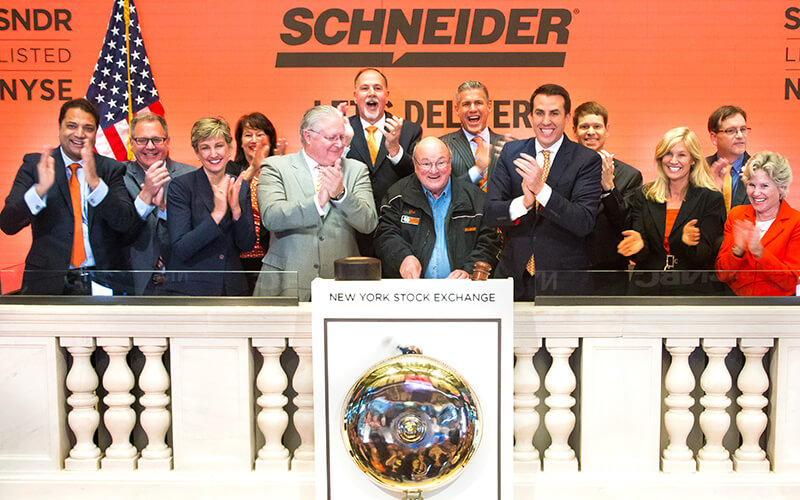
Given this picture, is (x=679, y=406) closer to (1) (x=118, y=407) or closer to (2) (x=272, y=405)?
(2) (x=272, y=405)

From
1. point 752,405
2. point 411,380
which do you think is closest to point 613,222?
point 752,405

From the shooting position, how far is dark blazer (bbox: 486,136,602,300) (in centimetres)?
397

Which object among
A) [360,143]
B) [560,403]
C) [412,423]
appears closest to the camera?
[412,423]

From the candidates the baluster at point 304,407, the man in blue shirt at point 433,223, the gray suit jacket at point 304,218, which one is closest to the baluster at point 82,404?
the baluster at point 304,407

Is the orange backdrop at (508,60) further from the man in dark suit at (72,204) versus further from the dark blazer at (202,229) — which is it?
the man in dark suit at (72,204)

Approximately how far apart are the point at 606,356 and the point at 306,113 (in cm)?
253

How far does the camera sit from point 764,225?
13.1ft

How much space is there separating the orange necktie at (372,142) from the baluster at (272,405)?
6.80ft

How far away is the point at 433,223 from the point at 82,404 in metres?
2.17

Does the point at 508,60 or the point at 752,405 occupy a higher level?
the point at 508,60

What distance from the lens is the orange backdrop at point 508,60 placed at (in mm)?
4207

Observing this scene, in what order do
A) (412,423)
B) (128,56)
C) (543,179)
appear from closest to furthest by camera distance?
(412,423)
(543,179)
(128,56)

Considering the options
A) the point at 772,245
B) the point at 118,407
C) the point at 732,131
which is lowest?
the point at 118,407

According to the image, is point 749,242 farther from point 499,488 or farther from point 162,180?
point 162,180
